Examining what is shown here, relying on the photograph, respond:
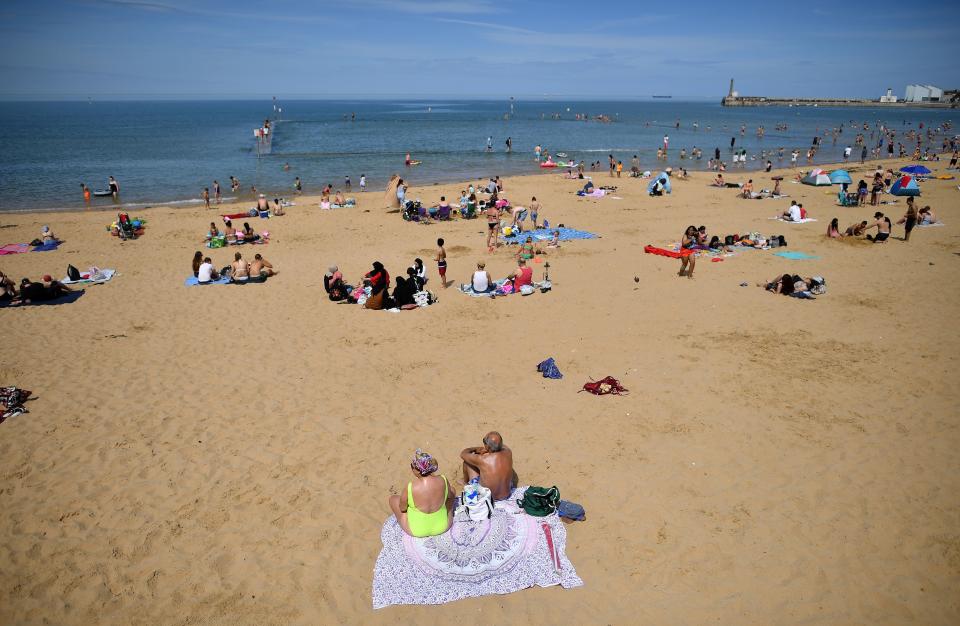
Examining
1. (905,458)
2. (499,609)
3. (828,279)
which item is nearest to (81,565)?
(499,609)

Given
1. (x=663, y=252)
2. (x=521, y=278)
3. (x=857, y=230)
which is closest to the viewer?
(x=521, y=278)

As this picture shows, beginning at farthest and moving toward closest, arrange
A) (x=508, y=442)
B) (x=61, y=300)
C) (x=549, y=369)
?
(x=61, y=300)
(x=549, y=369)
(x=508, y=442)

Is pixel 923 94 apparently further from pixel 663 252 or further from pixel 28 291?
pixel 28 291

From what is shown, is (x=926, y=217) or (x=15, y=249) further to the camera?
(x=926, y=217)

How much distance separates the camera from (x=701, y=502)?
6.36m

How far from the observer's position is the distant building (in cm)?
16375

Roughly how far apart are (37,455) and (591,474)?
8.01 m

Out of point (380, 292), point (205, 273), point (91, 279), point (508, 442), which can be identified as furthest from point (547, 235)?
point (91, 279)

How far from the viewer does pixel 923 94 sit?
171 metres

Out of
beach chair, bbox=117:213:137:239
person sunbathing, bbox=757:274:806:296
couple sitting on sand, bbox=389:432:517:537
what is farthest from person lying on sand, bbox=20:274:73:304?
person sunbathing, bbox=757:274:806:296

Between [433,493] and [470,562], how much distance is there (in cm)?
82

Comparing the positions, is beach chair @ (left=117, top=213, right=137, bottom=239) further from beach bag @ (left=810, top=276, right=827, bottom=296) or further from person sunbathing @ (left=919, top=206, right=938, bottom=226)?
person sunbathing @ (left=919, top=206, right=938, bottom=226)

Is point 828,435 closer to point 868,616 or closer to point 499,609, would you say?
point 868,616

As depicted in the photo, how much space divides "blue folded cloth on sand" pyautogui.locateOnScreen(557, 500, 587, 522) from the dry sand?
11cm
